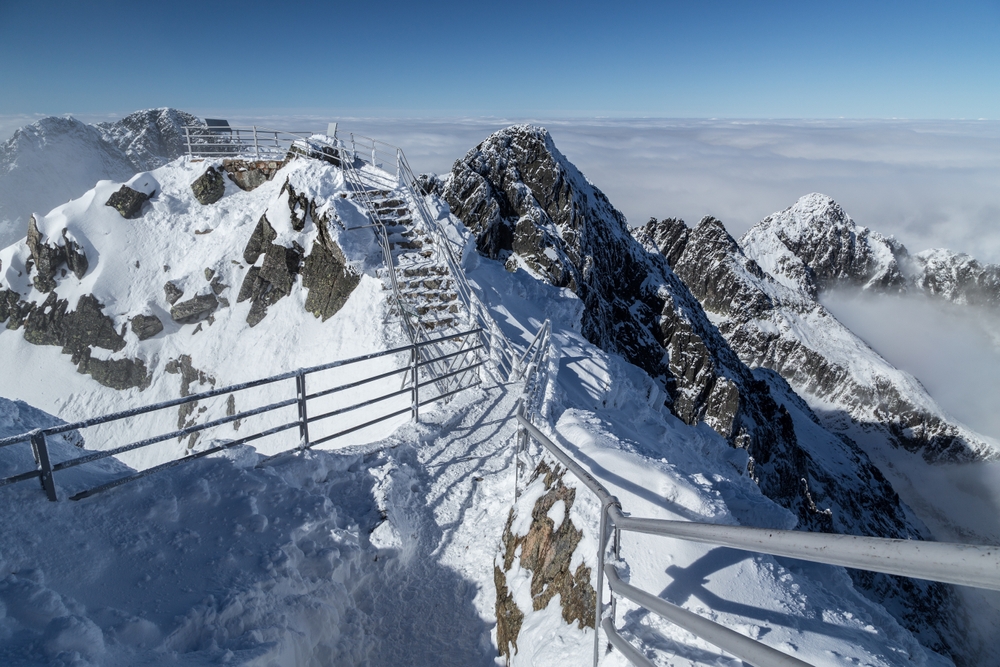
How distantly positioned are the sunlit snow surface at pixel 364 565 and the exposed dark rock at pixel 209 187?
16.8 m

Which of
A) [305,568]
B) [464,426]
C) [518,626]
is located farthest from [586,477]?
[464,426]

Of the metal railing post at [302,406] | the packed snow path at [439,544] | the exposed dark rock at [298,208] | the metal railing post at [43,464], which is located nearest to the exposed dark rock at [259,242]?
the exposed dark rock at [298,208]

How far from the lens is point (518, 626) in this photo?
154 inches

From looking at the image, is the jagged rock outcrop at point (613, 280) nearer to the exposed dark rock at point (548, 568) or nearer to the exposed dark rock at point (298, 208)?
the exposed dark rock at point (298, 208)

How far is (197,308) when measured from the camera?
17.4 metres

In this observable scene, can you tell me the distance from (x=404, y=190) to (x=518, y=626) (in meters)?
15.5

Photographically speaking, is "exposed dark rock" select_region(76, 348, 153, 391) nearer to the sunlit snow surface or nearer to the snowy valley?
the snowy valley

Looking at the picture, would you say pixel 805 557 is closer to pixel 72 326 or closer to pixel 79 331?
pixel 79 331

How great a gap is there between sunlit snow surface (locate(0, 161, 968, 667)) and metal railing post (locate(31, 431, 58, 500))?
0.08m

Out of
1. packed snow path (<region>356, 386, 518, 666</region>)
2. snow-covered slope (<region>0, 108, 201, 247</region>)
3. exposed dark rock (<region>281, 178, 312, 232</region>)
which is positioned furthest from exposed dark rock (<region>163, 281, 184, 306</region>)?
snow-covered slope (<region>0, 108, 201, 247</region>)

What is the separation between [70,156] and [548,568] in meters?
197

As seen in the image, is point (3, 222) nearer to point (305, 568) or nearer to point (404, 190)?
point (404, 190)

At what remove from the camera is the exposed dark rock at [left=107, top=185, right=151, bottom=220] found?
781 inches

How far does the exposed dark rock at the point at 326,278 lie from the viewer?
14656 millimetres
